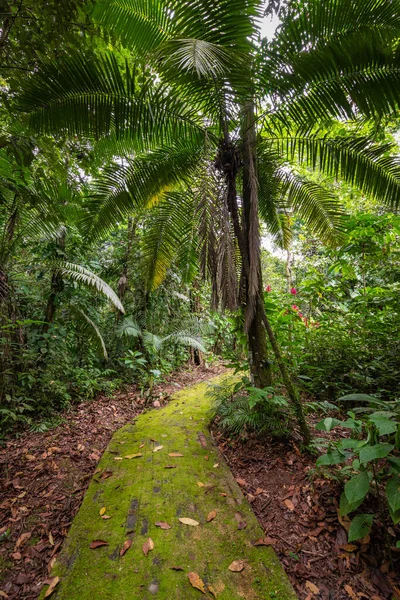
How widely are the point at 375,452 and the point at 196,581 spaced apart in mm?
1400

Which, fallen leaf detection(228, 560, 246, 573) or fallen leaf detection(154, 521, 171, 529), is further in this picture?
fallen leaf detection(154, 521, 171, 529)

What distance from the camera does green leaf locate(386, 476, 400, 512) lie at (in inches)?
56.7

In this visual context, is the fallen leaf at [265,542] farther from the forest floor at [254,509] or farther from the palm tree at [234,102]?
the palm tree at [234,102]

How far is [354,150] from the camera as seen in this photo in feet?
11.0

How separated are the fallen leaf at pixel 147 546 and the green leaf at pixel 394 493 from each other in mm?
1657

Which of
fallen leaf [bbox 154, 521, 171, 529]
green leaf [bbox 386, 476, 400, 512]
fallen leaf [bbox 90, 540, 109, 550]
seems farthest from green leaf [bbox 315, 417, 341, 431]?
fallen leaf [bbox 90, 540, 109, 550]

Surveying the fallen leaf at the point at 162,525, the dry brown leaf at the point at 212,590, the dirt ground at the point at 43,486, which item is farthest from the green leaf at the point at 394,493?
the dirt ground at the point at 43,486

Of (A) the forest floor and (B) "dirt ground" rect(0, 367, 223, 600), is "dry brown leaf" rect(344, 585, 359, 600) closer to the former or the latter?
(A) the forest floor

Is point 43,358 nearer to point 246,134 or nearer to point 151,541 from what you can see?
point 151,541

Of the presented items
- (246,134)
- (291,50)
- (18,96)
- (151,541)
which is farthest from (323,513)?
(18,96)

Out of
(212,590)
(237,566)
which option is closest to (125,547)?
(212,590)

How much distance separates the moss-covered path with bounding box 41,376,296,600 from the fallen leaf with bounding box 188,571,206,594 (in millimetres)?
19

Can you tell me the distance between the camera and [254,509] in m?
2.37

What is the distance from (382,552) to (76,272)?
16.3 feet
